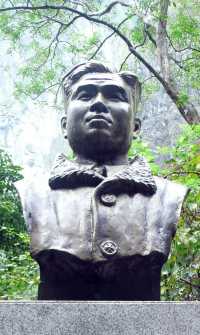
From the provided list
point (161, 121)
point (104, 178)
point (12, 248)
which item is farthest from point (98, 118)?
point (161, 121)

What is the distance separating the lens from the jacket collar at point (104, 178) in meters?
3.00

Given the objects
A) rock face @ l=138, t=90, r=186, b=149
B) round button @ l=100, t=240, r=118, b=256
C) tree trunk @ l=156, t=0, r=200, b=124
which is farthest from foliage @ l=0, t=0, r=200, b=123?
rock face @ l=138, t=90, r=186, b=149

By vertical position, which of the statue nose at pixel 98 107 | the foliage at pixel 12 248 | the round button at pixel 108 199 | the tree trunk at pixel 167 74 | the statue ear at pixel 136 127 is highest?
the tree trunk at pixel 167 74

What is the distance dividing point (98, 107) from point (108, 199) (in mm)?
483

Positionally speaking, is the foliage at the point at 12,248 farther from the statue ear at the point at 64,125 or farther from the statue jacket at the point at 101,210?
the statue jacket at the point at 101,210

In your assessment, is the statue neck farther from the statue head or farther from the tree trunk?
the tree trunk

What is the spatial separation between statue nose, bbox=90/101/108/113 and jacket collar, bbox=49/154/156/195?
0.93ft

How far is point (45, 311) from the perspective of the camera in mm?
2467

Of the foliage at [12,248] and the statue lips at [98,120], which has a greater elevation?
the statue lips at [98,120]

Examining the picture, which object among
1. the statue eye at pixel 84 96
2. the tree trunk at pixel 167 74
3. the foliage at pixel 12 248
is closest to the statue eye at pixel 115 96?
the statue eye at pixel 84 96

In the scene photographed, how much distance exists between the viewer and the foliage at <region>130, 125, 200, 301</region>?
4.86m

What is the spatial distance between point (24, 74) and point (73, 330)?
5709 millimetres

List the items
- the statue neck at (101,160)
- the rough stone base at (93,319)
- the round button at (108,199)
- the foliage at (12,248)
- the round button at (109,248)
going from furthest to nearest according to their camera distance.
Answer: the foliage at (12,248), the statue neck at (101,160), the round button at (108,199), the round button at (109,248), the rough stone base at (93,319)

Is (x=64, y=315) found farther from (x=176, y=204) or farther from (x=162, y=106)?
(x=162, y=106)
